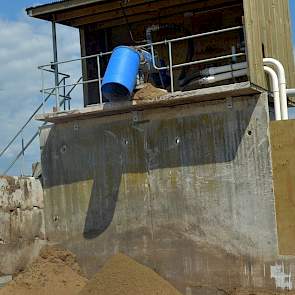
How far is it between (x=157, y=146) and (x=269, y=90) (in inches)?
95.3

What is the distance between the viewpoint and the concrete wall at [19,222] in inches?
461

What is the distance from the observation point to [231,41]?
13453mm

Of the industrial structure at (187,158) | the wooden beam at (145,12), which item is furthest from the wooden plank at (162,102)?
the wooden beam at (145,12)

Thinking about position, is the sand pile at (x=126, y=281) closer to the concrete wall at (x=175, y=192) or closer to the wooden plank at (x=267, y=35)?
the concrete wall at (x=175, y=192)

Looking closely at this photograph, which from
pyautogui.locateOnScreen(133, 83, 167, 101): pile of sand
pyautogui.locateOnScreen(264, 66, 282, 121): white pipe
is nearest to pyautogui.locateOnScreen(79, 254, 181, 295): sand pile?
pyautogui.locateOnScreen(133, 83, 167, 101): pile of sand

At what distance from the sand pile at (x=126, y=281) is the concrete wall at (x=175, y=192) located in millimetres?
287

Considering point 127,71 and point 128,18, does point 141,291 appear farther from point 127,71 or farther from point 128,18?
point 128,18

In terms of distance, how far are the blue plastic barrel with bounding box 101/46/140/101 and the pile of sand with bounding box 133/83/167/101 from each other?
0.55 ft

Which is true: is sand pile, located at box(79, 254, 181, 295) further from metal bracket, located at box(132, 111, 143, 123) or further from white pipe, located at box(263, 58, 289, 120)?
white pipe, located at box(263, 58, 289, 120)

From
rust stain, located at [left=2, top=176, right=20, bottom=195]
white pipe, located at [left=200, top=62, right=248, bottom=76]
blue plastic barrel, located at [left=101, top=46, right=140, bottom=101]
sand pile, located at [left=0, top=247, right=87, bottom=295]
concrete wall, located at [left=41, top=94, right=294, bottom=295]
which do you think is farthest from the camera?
rust stain, located at [left=2, top=176, right=20, bottom=195]

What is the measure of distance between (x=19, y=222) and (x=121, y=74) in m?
3.71

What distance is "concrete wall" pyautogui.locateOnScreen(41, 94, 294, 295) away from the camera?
1050 cm

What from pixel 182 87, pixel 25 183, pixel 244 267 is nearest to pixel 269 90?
pixel 182 87

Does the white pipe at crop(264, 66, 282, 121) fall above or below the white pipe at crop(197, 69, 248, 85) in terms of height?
below
